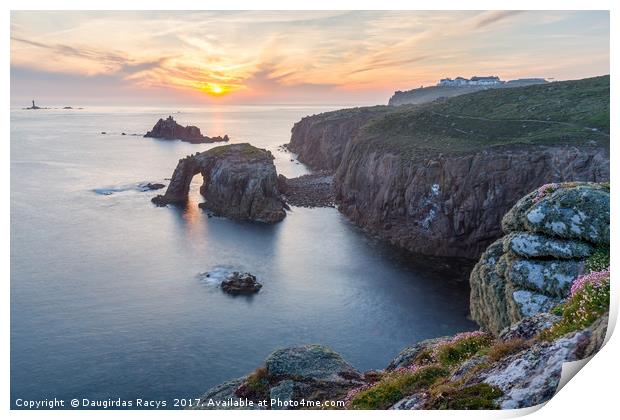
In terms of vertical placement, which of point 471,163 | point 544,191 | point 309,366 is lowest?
point 309,366

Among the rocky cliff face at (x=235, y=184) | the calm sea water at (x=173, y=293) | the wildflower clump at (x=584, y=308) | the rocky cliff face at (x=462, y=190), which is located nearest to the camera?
the wildflower clump at (x=584, y=308)

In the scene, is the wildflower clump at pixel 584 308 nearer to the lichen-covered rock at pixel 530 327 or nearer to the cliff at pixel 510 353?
the cliff at pixel 510 353

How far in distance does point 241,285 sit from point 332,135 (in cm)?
11465

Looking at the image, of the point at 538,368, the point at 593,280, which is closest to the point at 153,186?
the point at 593,280

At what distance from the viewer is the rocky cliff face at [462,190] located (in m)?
78.2

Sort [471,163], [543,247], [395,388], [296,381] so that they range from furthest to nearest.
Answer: [471,163], [543,247], [296,381], [395,388]

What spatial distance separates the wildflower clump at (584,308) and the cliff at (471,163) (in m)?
58.7

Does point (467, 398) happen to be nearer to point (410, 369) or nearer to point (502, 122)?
point (410, 369)

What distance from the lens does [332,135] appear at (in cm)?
17350

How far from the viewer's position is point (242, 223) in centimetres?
9988

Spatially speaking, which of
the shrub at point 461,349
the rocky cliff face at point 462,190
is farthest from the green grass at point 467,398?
the rocky cliff face at point 462,190

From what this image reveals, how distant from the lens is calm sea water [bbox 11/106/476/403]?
47375 mm

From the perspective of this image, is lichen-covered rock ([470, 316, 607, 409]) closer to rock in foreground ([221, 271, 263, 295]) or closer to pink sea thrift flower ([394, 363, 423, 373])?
pink sea thrift flower ([394, 363, 423, 373])
